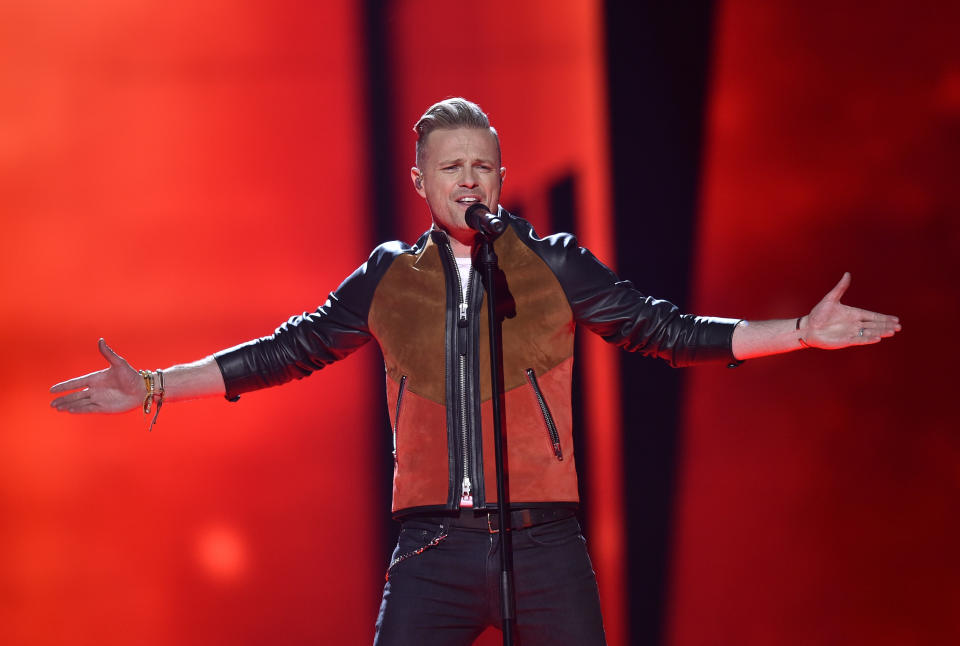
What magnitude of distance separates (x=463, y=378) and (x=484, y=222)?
1.38ft

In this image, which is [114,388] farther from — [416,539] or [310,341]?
[416,539]

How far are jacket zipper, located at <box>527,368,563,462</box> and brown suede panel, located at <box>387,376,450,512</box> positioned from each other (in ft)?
0.70

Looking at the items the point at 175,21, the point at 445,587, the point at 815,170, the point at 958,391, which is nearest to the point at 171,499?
the point at 445,587

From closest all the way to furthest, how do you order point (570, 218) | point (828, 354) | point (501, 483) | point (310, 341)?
point (501, 483), point (310, 341), point (570, 218), point (828, 354)

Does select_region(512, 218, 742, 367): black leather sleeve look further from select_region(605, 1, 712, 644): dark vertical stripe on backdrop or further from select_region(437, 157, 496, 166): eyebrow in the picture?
select_region(605, 1, 712, 644): dark vertical stripe on backdrop

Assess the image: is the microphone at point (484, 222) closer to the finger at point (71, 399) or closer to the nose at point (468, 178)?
the nose at point (468, 178)

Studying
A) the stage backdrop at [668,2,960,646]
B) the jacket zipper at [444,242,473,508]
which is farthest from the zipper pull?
the stage backdrop at [668,2,960,646]

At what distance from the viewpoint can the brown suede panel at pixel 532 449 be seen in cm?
209

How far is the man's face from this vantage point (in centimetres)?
224

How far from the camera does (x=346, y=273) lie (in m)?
3.10

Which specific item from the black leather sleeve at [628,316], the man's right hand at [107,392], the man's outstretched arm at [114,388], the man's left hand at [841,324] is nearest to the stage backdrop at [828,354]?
the black leather sleeve at [628,316]

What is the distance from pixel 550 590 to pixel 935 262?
2.08 meters

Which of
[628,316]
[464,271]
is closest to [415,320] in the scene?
[464,271]

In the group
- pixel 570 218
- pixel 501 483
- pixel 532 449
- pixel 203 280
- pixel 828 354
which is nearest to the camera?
pixel 501 483
